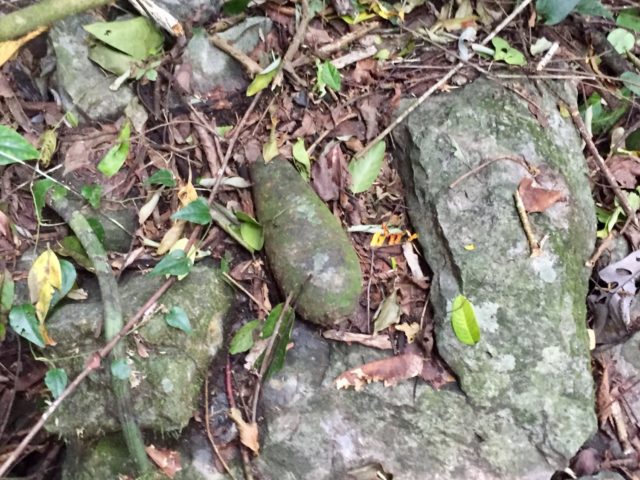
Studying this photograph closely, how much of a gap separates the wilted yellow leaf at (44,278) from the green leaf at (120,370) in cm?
33

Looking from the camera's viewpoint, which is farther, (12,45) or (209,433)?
(12,45)

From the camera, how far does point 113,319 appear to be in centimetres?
197

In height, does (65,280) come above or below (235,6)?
below

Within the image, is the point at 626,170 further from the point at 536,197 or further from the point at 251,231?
the point at 251,231

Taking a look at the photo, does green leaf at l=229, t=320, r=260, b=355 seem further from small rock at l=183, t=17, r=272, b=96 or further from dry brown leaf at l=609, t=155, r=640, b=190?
dry brown leaf at l=609, t=155, r=640, b=190

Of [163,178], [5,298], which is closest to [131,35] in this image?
[163,178]

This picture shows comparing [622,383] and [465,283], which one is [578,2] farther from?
[622,383]

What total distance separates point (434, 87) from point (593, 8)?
2.82 feet

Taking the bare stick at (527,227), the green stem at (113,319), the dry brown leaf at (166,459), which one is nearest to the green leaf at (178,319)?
the green stem at (113,319)

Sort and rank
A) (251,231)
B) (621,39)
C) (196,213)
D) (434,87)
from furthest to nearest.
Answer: (621,39)
(434,87)
(251,231)
(196,213)

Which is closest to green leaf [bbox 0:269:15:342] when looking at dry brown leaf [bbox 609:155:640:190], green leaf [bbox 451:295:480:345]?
green leaf [bbox 451:295:480:345]

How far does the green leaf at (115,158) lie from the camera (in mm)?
2262

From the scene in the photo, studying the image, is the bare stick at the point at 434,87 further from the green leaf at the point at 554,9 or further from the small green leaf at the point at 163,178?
the small green leaf at the point at 163,178

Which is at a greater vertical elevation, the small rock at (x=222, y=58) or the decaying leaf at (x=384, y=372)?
the small rock at (x=222, y=58)
